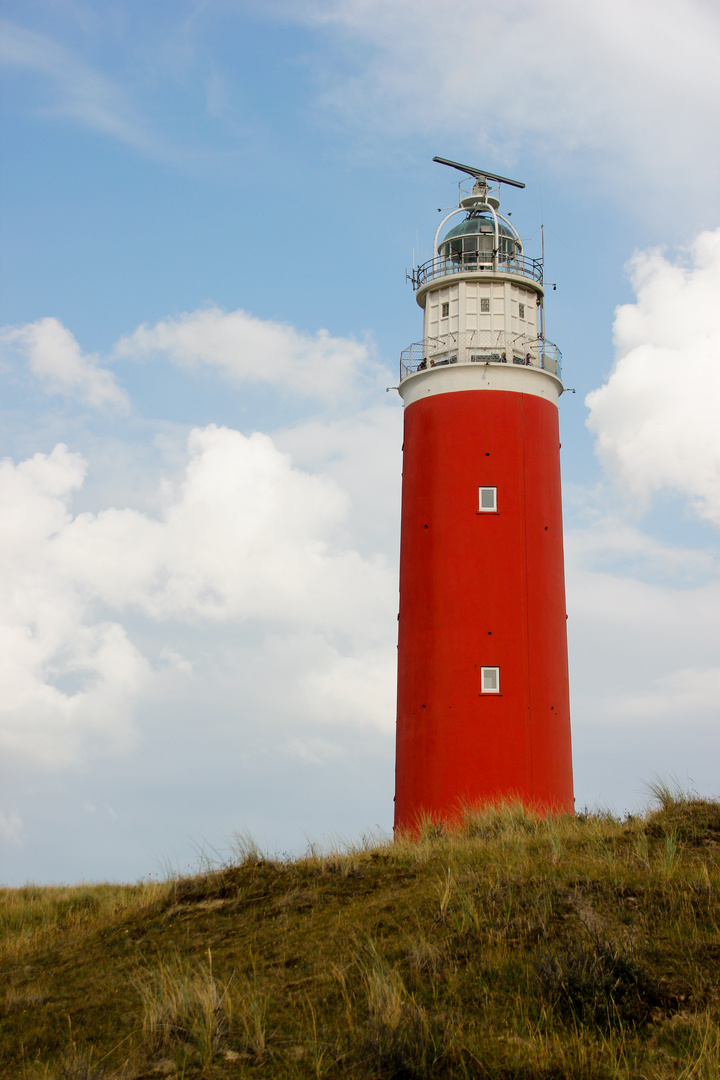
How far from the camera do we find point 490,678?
2233 cm

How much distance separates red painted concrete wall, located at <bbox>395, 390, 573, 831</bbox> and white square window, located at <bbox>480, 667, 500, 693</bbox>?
0.11 meters

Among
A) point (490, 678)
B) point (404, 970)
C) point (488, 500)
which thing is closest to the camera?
point (404, 970)

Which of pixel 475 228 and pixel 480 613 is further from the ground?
pixel 475 228

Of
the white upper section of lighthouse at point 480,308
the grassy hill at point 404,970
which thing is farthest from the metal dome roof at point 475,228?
the grassy hill at point 404,970

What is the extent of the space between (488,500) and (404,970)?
15.7m

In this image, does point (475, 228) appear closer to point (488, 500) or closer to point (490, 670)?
point (488, 500)

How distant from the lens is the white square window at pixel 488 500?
23.2 m

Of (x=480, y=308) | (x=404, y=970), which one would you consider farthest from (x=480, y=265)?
(x=404, y=970)

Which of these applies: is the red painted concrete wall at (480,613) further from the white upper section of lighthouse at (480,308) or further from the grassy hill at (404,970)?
the grassy hill at (404,970)

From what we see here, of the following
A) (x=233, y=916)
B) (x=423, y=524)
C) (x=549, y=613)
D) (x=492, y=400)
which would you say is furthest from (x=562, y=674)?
(x=233, y=916)

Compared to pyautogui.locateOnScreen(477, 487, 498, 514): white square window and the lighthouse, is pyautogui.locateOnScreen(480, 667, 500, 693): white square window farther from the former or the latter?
pyautogui.locateOnScreen(477, 487, 498, 514): white square window

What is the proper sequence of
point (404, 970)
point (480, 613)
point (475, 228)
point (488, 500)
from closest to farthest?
1. point (404, 970)
2. point (480, 613)
3. point (488, 500)
4. point (475, 228)

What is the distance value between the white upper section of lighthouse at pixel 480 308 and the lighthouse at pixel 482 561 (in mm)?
44

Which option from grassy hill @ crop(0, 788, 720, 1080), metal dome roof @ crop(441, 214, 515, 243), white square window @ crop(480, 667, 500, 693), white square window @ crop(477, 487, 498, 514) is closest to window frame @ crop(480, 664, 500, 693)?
white square window @ crop(480, 667, 500, 693)
